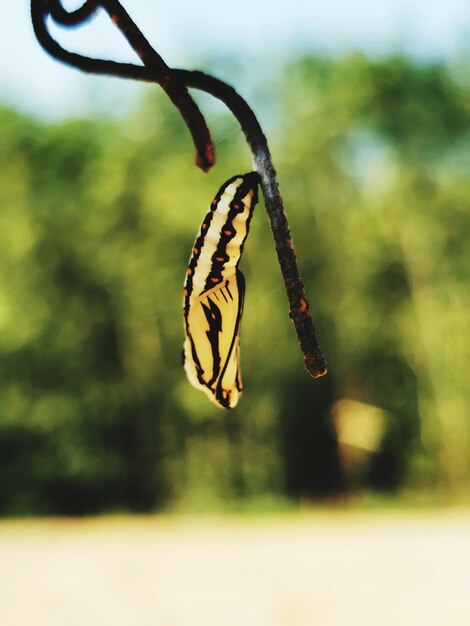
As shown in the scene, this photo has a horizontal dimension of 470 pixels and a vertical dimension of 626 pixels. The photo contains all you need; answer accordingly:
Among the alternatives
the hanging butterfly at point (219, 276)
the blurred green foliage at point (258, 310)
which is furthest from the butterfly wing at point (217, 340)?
the blurred green foliage at point (258, 310)

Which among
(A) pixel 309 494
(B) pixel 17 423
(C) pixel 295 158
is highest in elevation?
(C) pixel 295 158

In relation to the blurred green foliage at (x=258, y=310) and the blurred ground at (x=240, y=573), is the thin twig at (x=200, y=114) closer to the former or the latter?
the blurred ground at (x=240, y=573)

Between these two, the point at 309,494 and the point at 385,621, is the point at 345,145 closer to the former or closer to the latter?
the point at 309,494

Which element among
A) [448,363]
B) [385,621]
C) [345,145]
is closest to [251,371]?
[448,363]

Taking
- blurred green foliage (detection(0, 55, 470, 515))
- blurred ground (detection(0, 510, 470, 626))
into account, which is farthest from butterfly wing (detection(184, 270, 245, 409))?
blurred green foliage (detection(0, 55, 470, 515))

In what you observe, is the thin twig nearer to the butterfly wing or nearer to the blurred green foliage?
the butterfly wing

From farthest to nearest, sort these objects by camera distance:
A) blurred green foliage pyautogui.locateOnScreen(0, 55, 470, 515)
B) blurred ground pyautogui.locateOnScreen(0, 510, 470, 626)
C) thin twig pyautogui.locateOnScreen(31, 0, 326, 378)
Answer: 1. blurred green foliage pyautogui.locateOnScreen(0, 55, 470, 515)
2. blurred ground pyautogui.locateOnScreen(0, 510, 470, 626)
3. thin twig pyautogui.locateOnScreen(31, 0, 326, 378)
